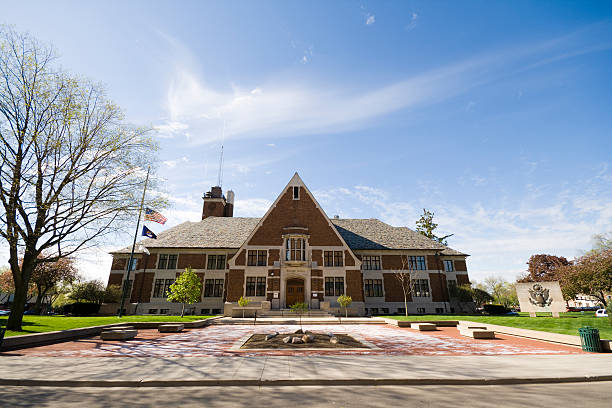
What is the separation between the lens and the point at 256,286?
31.1 metres

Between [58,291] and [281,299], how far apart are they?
46401 millimetres

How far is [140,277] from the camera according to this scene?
3338 cm

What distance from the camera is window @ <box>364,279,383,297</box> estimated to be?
33.9 m

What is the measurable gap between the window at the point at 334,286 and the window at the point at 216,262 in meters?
13.2

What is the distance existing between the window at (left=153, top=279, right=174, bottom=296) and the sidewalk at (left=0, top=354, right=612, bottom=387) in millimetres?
25649

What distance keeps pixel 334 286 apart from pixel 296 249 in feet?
19.6

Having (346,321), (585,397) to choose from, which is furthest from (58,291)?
(585,397)

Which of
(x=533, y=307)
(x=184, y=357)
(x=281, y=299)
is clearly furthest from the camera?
(x=281, y=299)

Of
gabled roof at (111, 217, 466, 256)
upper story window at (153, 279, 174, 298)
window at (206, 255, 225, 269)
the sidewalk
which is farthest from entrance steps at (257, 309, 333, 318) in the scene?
the sidewalk

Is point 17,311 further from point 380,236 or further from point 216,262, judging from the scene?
point 380,236

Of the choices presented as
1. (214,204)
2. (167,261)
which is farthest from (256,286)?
(214,204)

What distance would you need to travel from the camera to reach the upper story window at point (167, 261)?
34.1m

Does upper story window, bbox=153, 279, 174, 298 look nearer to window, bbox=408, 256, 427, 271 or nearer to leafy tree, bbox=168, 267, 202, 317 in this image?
leafy tree, bbox=168, 267, 202, 317

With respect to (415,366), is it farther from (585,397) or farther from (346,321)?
(346,321)
